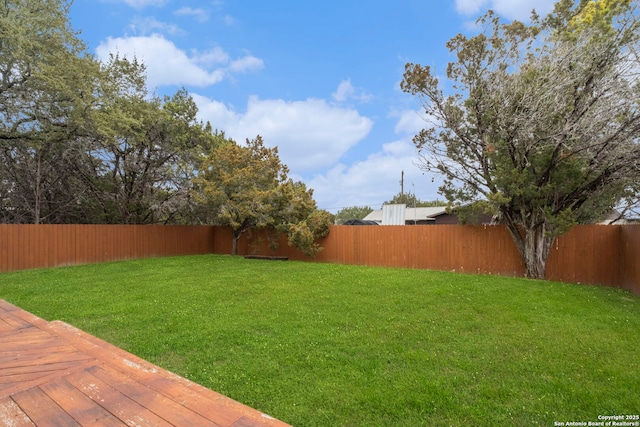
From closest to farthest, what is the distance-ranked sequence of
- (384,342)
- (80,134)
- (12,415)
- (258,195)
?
(12,415) → (384,342) → (80,134) → (258,195)

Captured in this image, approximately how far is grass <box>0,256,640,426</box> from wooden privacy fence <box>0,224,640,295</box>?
61.5 inches

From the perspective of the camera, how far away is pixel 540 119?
7449 mm

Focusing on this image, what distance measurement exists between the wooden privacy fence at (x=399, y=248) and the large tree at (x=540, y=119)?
0.70 meters

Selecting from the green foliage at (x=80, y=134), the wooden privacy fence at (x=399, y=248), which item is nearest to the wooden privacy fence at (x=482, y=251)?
the wooden privacy fence at (x=399, y=248)

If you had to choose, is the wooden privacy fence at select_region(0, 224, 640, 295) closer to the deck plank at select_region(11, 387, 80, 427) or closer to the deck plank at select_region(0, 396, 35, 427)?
the deck plank at select_region(11, 387, 80, 427)

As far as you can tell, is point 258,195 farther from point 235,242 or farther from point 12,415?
point 12,415

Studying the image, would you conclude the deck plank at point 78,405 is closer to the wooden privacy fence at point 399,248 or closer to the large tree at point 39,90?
the wooden privacy fence at point 399,248

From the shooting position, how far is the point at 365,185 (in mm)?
27203

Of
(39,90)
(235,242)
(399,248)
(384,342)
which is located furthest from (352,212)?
(384,342)

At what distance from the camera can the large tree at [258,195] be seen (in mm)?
12570

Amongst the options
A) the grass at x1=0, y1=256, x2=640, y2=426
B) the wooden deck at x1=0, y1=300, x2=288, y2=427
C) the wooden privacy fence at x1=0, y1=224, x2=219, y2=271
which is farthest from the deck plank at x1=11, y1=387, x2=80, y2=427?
the wooden privacy fence at x1=0, y1=224, x2=219, y2=271

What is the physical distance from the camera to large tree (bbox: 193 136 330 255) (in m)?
12.6

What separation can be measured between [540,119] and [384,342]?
6522 millimetres

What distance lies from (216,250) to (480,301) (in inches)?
512
